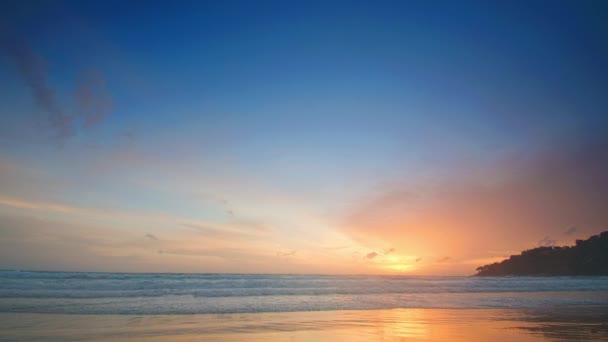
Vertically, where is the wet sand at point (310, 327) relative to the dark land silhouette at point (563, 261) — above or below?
below

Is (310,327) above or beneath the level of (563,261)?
beneath

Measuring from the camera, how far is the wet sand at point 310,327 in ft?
36.4

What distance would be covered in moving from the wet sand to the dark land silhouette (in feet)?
260

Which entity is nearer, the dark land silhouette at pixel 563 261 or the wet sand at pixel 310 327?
the wet sand at pixel 310 327

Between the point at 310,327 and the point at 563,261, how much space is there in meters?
94.6

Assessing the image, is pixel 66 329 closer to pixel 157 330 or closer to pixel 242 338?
pixel 157 330

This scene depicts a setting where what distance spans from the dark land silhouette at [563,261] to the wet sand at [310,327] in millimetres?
79298

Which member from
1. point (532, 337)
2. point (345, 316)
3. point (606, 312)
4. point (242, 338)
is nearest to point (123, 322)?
point (242, 338)

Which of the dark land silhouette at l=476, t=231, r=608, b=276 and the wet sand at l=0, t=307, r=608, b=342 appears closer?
the wet sand at l=0, t=307, r=608, b=342

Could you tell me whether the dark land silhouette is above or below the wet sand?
above

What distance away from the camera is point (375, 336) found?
1125cm

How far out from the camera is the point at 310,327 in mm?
12922

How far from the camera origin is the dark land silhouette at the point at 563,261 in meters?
79.0

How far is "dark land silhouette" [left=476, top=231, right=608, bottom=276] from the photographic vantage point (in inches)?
3110
